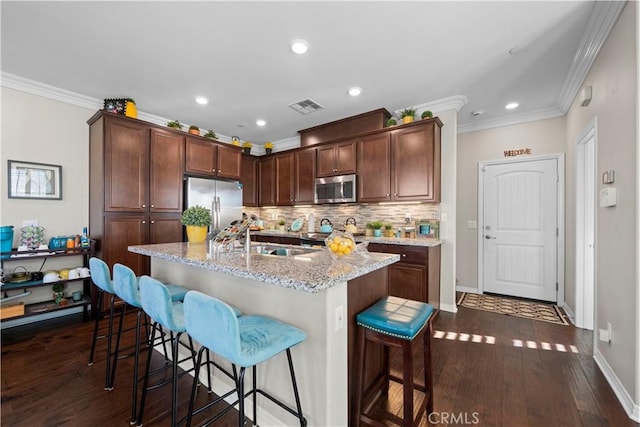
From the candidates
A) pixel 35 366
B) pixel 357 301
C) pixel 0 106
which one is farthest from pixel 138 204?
pixel 357 301

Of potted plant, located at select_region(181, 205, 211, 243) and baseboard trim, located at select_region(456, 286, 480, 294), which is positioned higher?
potted plant, located at select_region(181, 205, 211, 243)

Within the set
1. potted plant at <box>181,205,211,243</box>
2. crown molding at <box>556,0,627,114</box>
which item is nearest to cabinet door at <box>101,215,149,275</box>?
potted plant at <box>181,205,211,243</box>

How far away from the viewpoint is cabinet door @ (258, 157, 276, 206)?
17.2ft

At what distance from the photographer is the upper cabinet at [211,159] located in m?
4.15

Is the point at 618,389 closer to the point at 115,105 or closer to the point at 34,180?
the point at 115,105

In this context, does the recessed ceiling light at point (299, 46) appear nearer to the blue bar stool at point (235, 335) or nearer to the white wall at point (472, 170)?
the blue bar stool at point (235, 335)

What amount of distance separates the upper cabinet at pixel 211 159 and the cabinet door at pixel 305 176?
1.08m

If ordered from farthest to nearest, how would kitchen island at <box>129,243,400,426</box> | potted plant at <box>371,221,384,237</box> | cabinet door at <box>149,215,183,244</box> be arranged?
potted plant at <box>371,221,384,237</box> < cabinet door at <box>149,215,183,244</box> < kitchen island at <box>129,243,400,426</box>

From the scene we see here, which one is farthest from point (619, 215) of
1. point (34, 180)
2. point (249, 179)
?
point (34, 180)

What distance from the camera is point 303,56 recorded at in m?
2.58

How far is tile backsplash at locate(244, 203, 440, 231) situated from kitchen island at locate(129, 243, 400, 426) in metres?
2.35

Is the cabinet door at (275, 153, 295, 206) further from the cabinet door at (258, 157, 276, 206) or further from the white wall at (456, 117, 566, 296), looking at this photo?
the white wall at (456, 117, 566, 296)

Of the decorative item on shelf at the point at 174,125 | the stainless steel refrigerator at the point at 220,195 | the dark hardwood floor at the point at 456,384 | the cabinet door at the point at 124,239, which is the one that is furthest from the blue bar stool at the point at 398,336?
the decorative item on shelf at the point at 174,125

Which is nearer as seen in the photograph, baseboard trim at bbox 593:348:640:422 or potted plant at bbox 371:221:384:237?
baseboard trim at bbox 593:348:640:422
